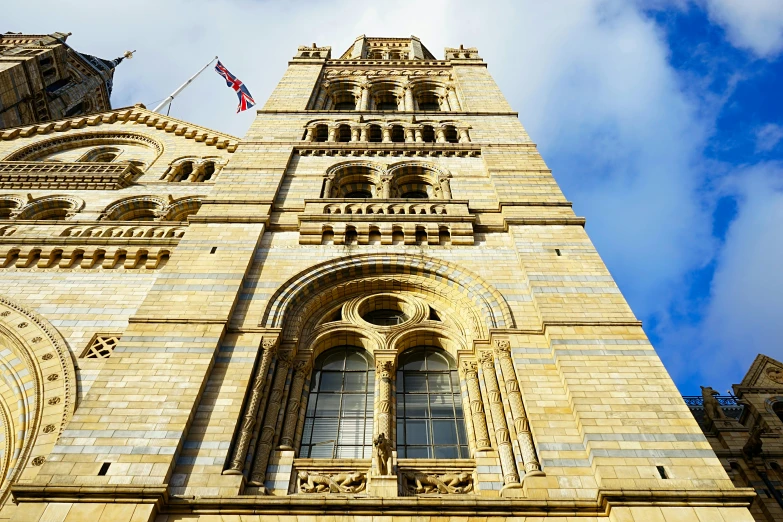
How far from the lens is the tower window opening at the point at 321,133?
2075cm

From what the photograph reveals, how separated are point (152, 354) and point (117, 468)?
7.92 feet

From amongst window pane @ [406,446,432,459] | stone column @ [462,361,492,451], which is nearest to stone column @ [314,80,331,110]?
stone column @ [462,361,492,451]

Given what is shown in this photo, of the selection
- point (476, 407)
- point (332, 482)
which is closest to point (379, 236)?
point (476, 407)

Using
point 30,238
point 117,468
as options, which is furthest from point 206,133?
point 117,468

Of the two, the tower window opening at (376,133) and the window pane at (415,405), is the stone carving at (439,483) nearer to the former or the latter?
the window pane at (415,405)

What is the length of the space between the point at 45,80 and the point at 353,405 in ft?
119

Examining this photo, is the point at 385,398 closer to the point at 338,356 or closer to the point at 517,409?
the point at 338,356

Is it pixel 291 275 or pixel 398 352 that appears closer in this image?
pixel 398 352

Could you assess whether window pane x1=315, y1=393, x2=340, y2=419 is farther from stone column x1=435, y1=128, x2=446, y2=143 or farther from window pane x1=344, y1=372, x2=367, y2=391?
stone column x1=435, y1=128, x2=446, y2=143

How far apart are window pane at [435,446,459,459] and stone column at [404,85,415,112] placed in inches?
641

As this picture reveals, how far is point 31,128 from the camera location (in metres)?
24.6

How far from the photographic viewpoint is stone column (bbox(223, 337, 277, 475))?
896cm

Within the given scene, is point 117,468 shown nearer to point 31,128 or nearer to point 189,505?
point 189,505

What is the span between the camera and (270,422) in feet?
32.9
